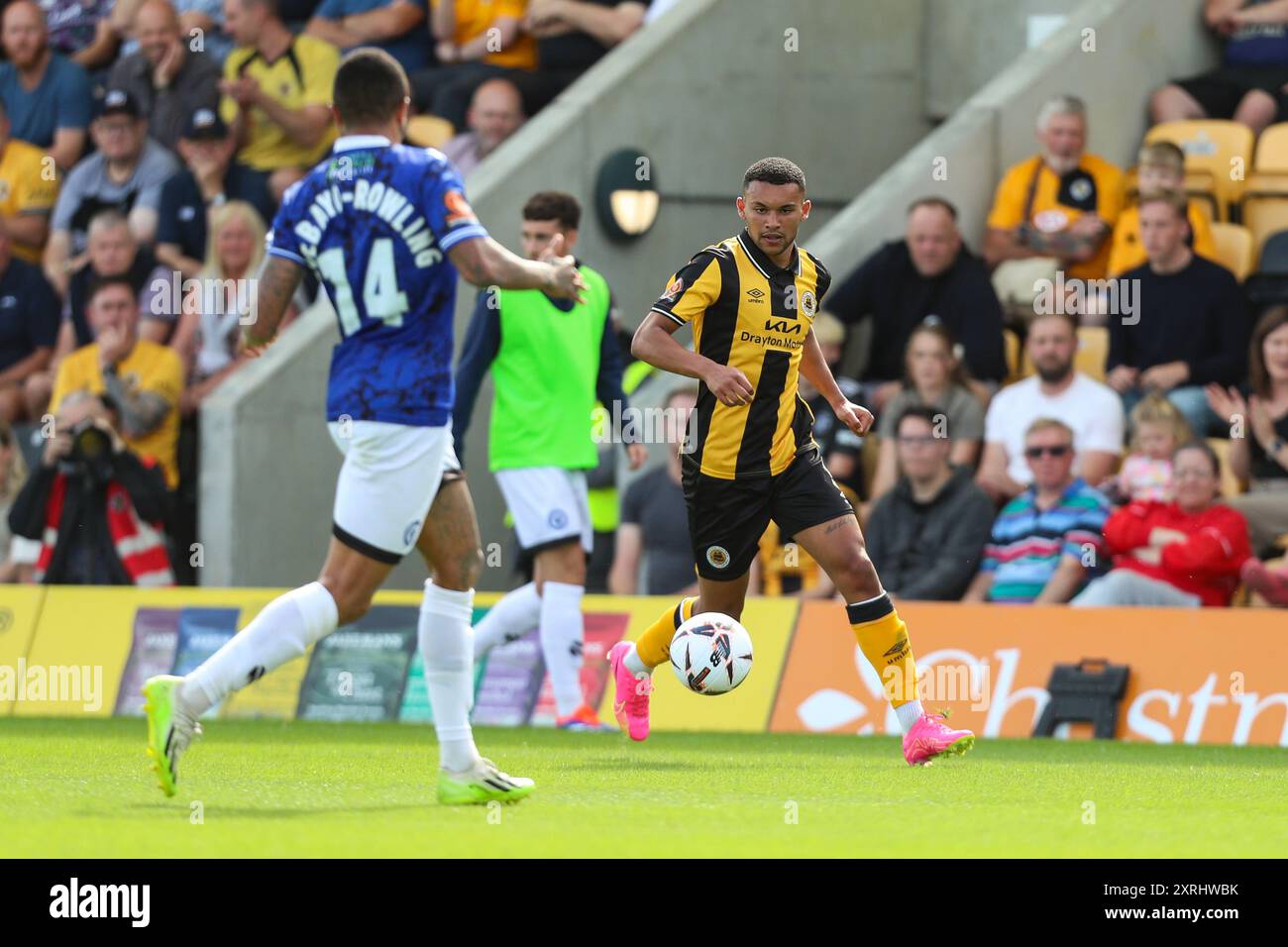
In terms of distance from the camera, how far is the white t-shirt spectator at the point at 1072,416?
1448cm

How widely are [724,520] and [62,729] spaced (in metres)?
4.63

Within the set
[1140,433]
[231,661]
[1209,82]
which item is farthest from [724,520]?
[1209,82]

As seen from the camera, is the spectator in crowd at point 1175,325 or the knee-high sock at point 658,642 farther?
the spectator in crowd at point 1175,325

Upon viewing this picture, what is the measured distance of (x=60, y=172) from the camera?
68.0ft

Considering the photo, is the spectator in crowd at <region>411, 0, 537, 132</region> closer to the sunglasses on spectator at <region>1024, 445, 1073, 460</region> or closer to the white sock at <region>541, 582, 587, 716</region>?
the sunglasses on spectator at <region>1024, 445, 1073, 460</region>

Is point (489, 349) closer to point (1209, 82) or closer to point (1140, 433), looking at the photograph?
point (1140, 433)

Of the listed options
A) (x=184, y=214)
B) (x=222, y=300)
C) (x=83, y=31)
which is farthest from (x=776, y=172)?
(x=83, y=31)

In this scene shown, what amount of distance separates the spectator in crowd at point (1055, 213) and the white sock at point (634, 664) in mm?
5971

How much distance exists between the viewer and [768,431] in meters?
9.99

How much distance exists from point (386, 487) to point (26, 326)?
12120 millimetres

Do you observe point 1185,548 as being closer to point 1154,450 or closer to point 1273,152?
point 1154,450

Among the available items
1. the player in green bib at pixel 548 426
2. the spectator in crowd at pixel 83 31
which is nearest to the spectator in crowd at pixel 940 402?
the player in green bib at pixel 548 426

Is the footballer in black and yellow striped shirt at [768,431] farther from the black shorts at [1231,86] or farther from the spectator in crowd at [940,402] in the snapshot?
the black shorts at [1231,86]

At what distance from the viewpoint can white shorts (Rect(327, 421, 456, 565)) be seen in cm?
802
